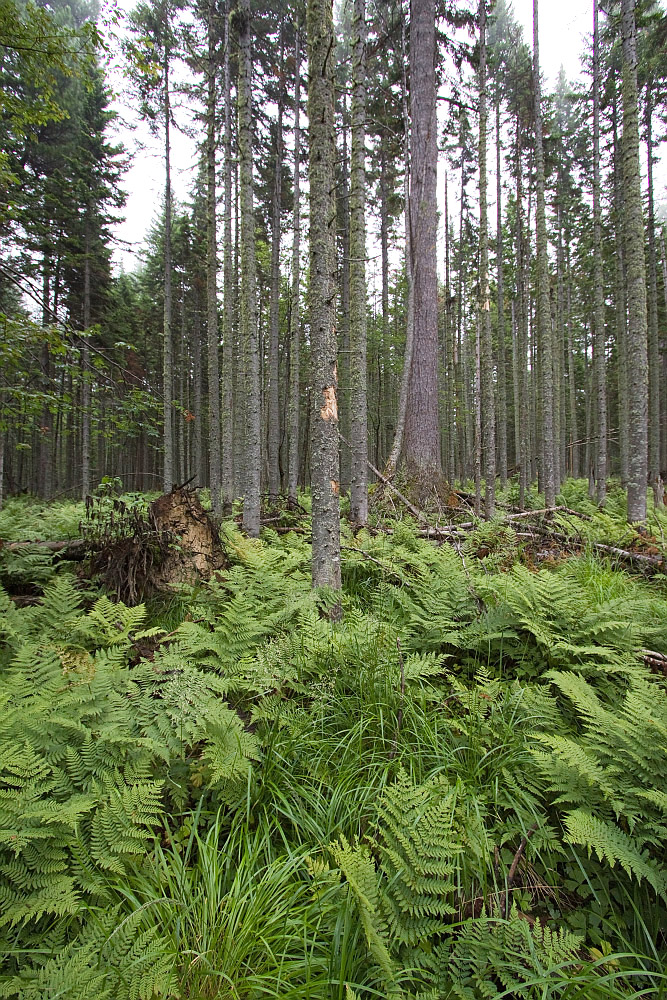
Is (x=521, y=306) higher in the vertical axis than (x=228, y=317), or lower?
higher

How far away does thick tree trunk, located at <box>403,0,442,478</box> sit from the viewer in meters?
7.60

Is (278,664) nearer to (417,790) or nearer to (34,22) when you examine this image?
(417,790)

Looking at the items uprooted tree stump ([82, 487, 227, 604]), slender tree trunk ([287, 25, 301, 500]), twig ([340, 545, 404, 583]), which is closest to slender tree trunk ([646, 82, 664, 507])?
Result: slender tree trunk ([287, 25, 301, 500])

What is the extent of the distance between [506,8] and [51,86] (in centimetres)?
2019

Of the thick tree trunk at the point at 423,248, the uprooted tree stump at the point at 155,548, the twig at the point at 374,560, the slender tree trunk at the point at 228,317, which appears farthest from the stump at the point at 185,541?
the thick tree trunk at the point at 423,248

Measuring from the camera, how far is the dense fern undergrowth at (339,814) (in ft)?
4.97

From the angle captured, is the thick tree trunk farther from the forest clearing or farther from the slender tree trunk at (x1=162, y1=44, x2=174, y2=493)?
the slender tree trunk at (x1=162, y1=44, x2=174, y2=493)

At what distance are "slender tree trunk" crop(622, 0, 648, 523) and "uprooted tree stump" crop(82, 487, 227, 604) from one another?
6.51m

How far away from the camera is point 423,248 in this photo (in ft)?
25.5

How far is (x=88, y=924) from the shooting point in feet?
5.38

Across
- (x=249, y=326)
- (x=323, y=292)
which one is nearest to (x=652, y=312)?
(x=249, y=326)

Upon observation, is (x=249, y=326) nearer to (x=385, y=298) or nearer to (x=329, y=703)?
(x=329, y=703)

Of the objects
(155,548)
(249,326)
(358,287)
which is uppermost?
(358,287)

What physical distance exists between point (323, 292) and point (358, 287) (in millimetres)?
3886
